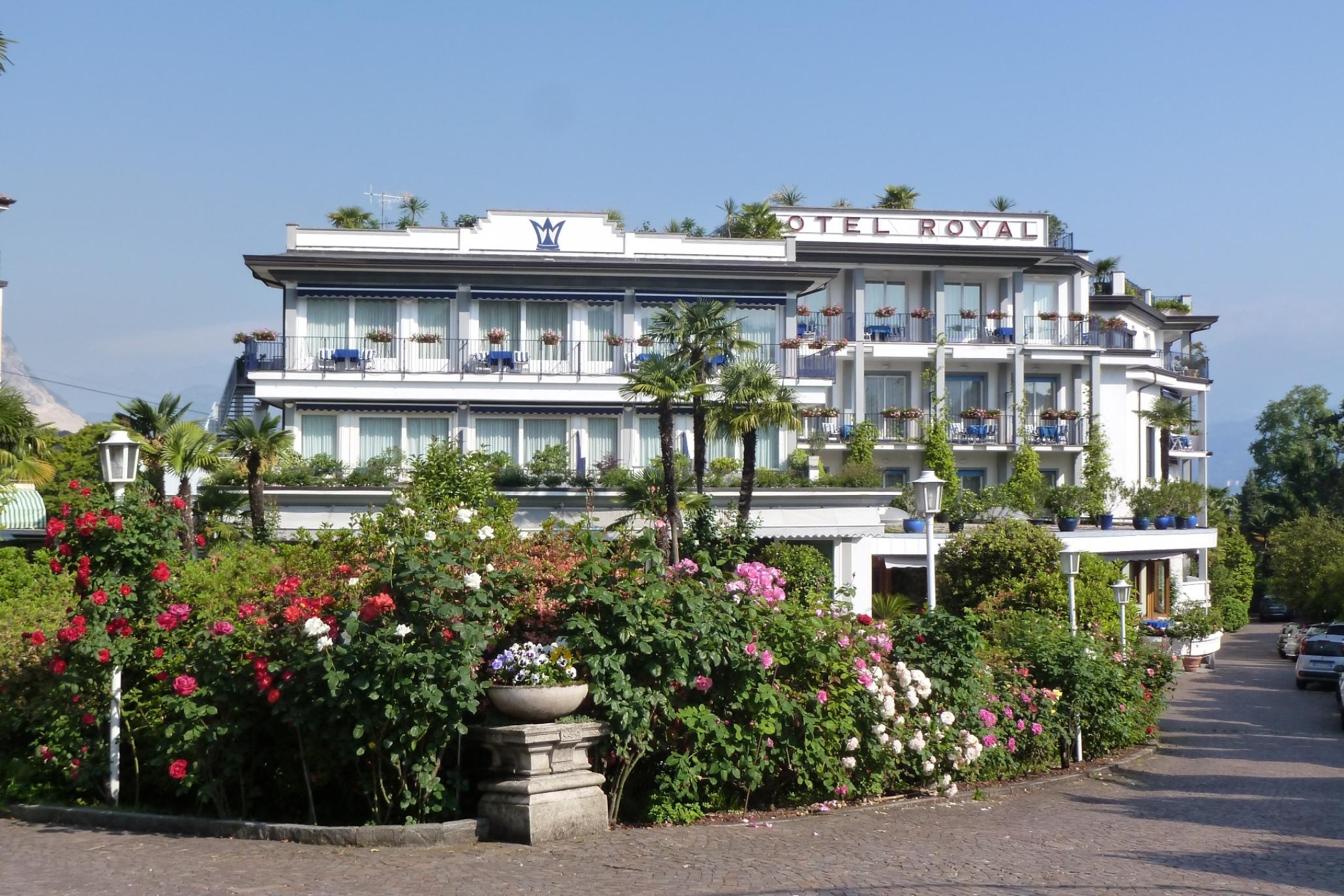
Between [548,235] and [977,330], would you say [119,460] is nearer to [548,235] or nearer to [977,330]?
[548,235]

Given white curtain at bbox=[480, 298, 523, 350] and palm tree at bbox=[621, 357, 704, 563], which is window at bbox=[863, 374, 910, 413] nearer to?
white curtain at bbox=[480, 298, 523, 350]

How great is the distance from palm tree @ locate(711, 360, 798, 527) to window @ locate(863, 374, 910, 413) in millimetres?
13639

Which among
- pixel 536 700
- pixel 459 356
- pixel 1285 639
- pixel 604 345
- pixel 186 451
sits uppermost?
pixel 604 345

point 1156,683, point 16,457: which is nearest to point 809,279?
point 1156,683

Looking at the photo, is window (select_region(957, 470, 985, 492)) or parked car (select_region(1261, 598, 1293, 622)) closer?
window (select_region(957, 470, 985, 492))

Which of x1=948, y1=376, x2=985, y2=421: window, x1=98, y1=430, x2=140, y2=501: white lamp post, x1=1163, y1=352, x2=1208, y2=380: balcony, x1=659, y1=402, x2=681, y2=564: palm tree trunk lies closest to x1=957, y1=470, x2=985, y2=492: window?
x1=948, y1=376, x2=985, y2=421: window

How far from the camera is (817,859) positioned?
10375 millimetres

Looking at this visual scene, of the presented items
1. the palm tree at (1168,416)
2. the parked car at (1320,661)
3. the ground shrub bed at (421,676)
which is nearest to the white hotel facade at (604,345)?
the parked car at (1320,661)

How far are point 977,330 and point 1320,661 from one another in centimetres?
1450

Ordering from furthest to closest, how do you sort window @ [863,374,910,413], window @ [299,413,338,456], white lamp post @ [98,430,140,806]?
window @ [863,374,910,413]
window @ [299,413,338,456]
white lamp post @ [98,430,140,806]

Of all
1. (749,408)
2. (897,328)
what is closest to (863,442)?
(897,328)

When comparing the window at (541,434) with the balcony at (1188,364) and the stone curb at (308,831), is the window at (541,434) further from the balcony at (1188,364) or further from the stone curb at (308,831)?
the balcony at (1188,364)

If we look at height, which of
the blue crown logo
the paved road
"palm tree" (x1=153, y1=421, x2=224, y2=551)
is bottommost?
the paved road

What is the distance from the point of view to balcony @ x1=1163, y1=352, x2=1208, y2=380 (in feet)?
188
